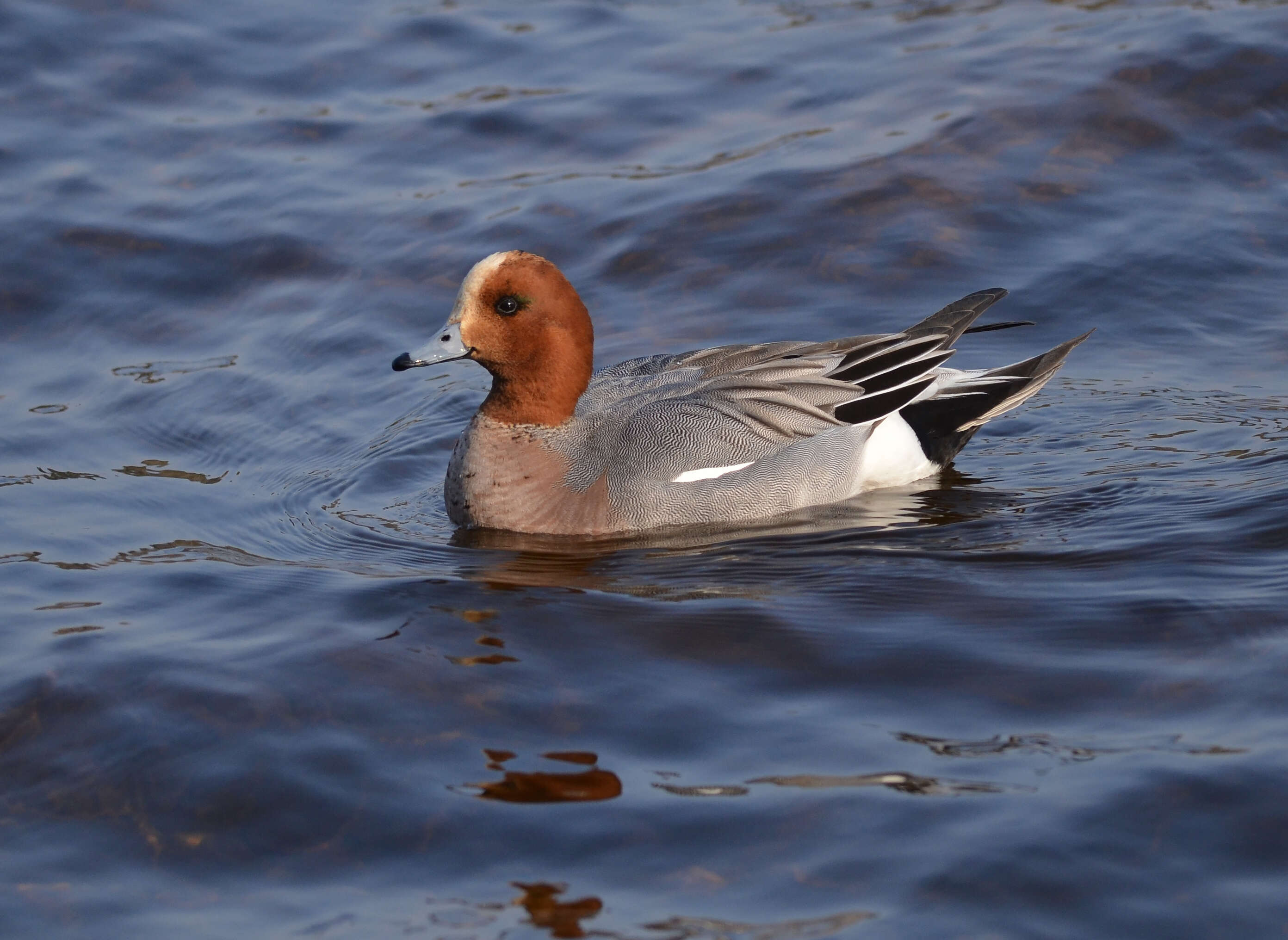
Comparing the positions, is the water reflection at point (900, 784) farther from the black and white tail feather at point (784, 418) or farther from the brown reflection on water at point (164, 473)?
the brown reflection on water at point (164, 473)

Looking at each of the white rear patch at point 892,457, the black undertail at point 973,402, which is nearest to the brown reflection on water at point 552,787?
the white rear patch at point 892,457

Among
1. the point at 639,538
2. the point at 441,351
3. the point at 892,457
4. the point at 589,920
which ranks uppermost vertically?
the point at 441,351

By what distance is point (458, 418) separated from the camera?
759cm

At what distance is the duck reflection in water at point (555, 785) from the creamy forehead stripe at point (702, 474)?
1.90 metres

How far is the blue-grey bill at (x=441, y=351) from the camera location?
6129mm

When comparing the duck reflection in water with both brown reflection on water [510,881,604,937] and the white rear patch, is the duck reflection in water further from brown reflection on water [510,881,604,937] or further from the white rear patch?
the white rear patch

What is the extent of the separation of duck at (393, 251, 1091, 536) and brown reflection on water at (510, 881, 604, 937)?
2.39 m

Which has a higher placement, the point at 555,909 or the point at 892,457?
the point at 892,457

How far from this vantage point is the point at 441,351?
6.17 meters

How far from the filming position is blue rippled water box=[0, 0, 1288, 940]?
396 cm

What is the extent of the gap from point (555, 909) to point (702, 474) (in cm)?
262

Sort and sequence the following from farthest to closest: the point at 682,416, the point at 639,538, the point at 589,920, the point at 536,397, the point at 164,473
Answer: the point at 164,473 < the point at 536,397 < the point at 682,416 < the point at 639,538 < the point at 589,920

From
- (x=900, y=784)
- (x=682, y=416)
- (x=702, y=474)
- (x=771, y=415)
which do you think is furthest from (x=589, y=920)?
(x=771, y=415)

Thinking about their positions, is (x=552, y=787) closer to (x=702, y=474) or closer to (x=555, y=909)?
(x=555, y=909)
